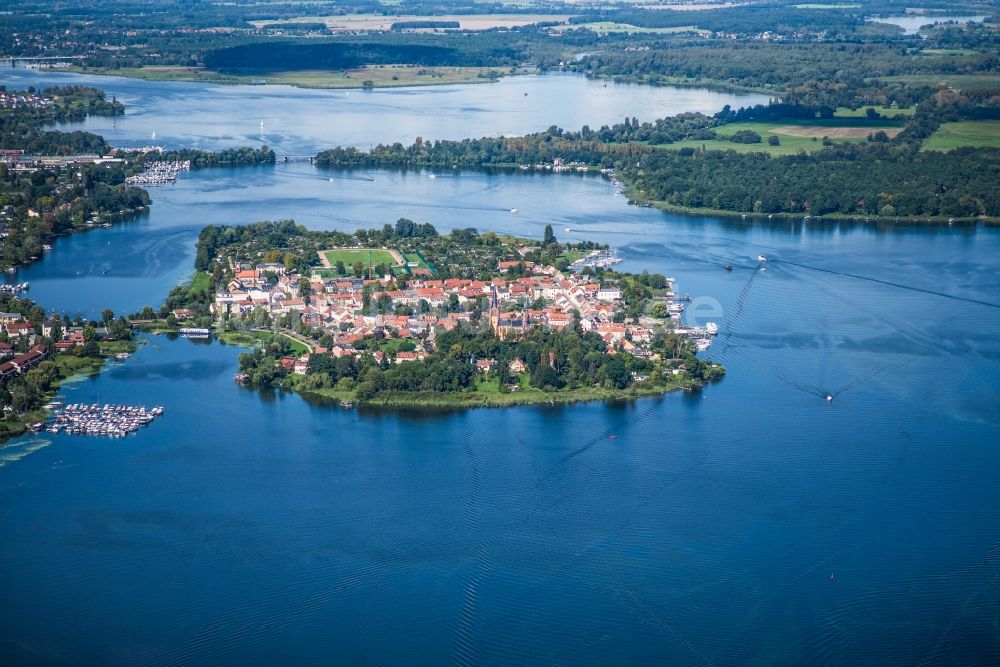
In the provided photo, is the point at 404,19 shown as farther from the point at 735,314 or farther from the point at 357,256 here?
the point at 735,314

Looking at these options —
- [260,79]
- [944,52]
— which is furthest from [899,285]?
[260,79]

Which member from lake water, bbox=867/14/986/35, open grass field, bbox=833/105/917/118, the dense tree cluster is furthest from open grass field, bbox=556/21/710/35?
the dense tree cluster

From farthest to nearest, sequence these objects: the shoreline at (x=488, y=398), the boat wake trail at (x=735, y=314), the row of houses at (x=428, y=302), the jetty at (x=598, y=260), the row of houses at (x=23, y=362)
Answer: the jetty at (x=598, y=260) → the row of houses at (x=428, y=302) → the boat wake trail at (x=735, y=314) → the row of houses at (x=23, y=362) → the shoreline at (x=488, y=398)

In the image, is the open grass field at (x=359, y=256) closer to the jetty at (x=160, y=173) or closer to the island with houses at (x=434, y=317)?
the island with houses at (x=434, y=317)

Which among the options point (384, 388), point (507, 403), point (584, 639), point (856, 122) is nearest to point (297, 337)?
point (384, 388)

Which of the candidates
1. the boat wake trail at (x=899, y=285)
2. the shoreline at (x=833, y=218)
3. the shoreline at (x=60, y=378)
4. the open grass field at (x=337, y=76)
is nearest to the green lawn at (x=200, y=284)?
the shoreline at (x=60, y=378)

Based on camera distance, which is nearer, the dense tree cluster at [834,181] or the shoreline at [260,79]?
the dense tree cluster at [834,181]

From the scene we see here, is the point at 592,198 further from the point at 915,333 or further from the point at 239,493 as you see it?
the point at 239,493
